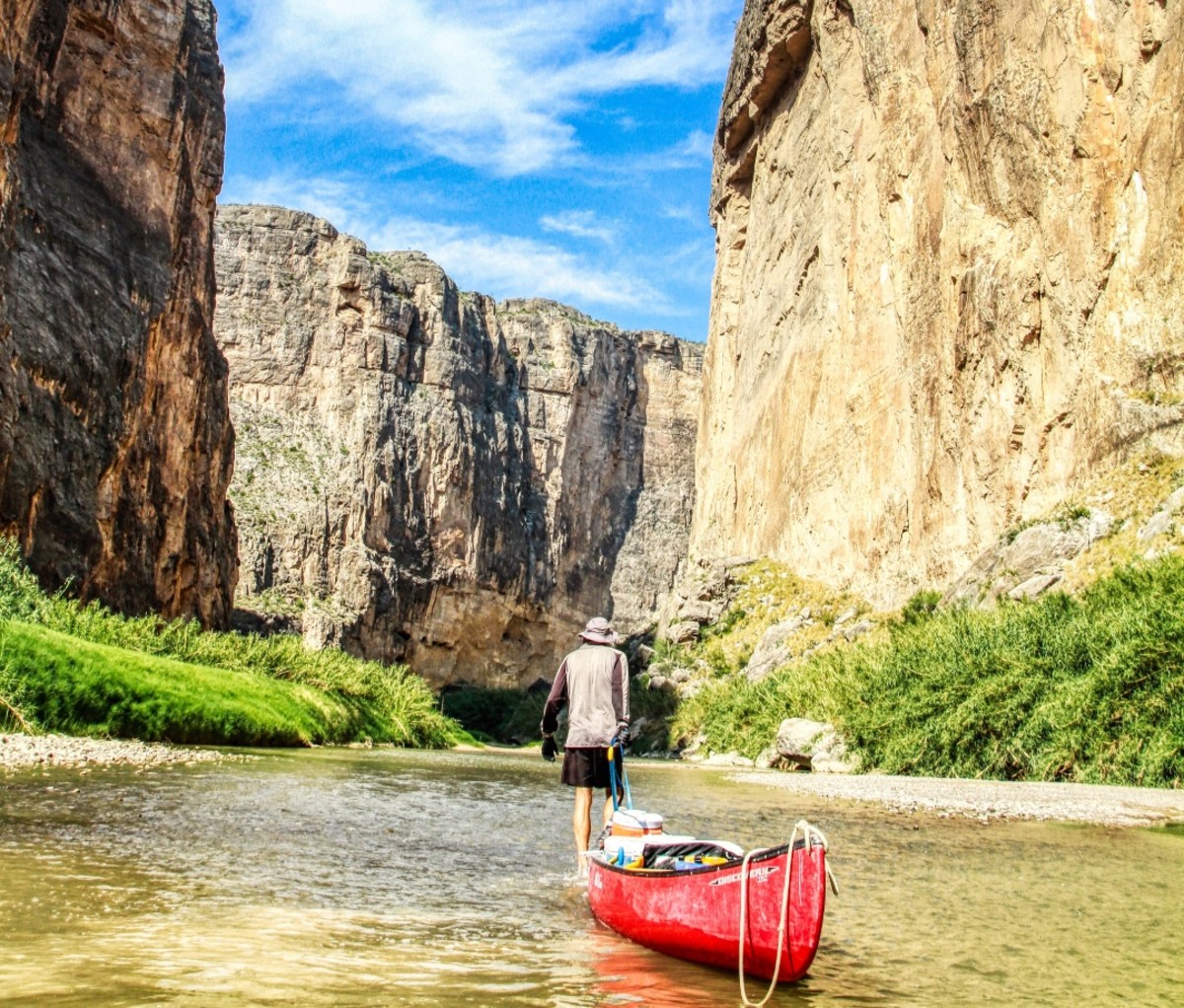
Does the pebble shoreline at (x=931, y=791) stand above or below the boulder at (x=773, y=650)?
below

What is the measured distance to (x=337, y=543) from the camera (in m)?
71.8

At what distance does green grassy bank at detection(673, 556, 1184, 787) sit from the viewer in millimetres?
13062

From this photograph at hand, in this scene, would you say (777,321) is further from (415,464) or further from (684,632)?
(415,464)

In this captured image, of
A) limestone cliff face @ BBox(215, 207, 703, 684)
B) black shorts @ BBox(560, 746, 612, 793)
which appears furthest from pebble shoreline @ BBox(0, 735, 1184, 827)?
limestone cliff face @ BBox(215, 207, 703, 684)

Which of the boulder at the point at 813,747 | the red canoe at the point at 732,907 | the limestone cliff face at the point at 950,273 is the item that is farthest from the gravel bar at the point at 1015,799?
the limestone cliff face at the point at 950,273

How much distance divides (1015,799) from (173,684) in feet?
49.5

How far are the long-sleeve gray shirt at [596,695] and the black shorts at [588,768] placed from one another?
0.07m

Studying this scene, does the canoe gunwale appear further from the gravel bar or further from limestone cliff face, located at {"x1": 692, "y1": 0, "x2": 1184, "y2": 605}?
limestone cliff face, located at {"x1": 692, "y1": 0, "x2": 1184, "y2": 605}

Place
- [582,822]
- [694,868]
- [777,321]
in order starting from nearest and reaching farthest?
[694,868], [582,822], [777,321]

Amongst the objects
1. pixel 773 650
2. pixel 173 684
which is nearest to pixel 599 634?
pixel 173 684

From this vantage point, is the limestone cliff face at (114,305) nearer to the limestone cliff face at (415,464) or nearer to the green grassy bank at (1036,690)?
the green grassy bank at (1036,690)

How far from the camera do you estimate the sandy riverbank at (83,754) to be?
1250cm

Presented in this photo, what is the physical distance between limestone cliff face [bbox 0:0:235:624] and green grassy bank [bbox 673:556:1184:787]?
67.0 feet

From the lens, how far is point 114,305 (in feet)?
112
